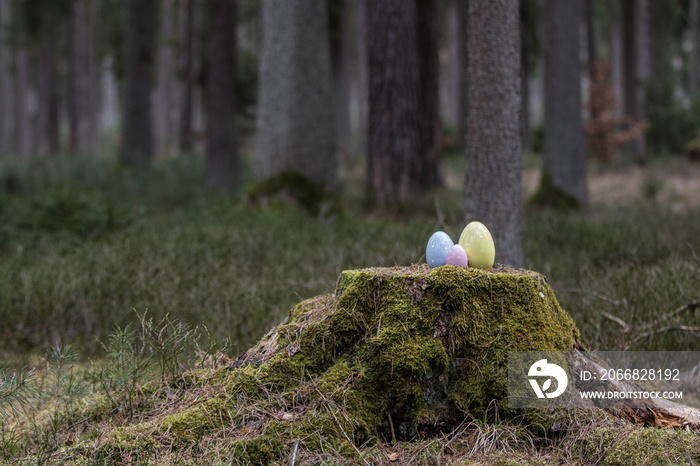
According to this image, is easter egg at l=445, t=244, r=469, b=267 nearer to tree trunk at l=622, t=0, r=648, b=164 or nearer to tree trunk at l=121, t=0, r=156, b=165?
tree trunk at l=121, t=0, r=156, b=165

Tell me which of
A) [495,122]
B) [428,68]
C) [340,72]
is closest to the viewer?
[495,122]

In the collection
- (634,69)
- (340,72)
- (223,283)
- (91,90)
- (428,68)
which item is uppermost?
(91,90)

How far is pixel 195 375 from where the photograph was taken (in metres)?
3.29

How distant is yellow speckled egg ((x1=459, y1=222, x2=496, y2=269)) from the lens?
3348 mm

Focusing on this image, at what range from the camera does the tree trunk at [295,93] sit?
884 cm

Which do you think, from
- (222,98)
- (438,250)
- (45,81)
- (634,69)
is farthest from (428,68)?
(45,81)

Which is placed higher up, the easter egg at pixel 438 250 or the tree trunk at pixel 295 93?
the tree trunk at pixel 295 93

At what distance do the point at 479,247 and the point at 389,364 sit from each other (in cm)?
94

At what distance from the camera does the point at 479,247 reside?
335cm

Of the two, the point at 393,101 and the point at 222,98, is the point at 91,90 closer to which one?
the point at 222,98

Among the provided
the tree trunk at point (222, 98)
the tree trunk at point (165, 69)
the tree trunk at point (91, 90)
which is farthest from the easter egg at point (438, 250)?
the tree trunk at point (91, 90)

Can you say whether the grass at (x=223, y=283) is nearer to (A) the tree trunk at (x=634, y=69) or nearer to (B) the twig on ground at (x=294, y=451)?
(B) the twig on ground at (x=294, y=451)

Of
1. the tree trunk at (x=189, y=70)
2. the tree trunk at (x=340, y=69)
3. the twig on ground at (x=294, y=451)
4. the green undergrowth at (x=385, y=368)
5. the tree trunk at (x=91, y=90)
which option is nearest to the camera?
the twig on ground at (x=294, y=451)

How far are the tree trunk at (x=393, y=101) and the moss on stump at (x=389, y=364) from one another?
5.93 metres
